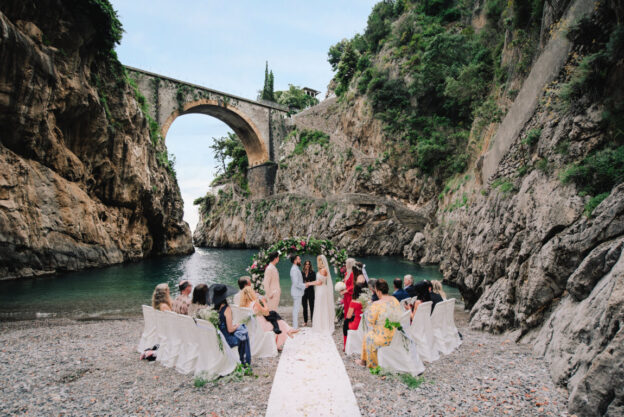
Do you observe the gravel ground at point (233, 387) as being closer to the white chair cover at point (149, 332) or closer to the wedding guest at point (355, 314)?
the white chair cover at point (149, 332)

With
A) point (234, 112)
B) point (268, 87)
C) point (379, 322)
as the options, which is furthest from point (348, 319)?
point (268, 87)

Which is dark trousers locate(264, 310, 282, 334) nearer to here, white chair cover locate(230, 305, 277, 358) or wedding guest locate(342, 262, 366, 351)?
white chair cover locate(230, 305, 277, 358)

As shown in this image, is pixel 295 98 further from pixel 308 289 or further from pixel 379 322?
pixel 379 322

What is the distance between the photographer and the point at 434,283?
698cm

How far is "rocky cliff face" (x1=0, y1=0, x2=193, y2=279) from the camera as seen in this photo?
602 inches

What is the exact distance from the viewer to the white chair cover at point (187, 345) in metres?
5.09

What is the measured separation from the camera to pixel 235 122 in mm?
43812

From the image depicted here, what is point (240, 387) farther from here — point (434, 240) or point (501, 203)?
point (434, 240)

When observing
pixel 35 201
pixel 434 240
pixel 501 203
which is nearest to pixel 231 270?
Answer: pixel 35 201

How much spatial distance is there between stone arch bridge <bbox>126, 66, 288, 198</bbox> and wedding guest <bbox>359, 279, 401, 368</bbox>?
34845 millimetres

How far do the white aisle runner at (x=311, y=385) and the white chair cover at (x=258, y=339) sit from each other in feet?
0.89

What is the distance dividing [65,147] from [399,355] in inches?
861

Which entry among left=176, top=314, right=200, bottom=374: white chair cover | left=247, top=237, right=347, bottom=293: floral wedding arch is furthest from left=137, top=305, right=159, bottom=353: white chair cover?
left=247, top=237, right=347, bottom=293: floral wedding arch

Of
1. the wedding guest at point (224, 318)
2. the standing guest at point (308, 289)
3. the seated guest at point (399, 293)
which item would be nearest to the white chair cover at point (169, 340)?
the wedding guest at point (224, 318)
